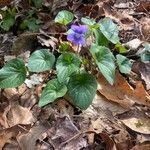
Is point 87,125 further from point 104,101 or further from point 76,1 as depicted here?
point 76,1

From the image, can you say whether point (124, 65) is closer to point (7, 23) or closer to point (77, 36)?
point (77, 36)

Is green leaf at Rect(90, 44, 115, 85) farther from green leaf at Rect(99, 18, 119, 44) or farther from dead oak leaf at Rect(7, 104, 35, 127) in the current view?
dead oak leaf at Rect(7, 104, 35, 127)

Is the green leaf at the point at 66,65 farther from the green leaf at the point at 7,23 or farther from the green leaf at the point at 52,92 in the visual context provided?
the green leaf at the point at 7,23

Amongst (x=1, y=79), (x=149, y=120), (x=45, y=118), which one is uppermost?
(x=1, y=79)

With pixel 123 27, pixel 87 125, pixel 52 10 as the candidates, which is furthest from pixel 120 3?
pixel 87 125

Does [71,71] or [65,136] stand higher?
[71,71]

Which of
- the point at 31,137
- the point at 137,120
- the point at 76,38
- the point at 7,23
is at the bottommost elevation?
the point at 137,120

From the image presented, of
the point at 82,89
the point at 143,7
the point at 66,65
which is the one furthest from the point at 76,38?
the point at 143,7
